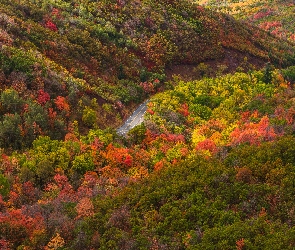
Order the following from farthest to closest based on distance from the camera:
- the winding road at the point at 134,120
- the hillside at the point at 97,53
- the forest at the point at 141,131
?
the winding road at the point at 134,120
the hillside at the point at 97,53
the forest at the point at 141,131

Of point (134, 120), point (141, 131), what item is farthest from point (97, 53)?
point (141, 131)

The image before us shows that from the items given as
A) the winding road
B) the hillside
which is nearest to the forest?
the hillside

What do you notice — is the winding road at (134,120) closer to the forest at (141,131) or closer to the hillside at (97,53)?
the forest at (141,131)

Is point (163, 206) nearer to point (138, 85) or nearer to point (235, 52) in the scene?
point (138, 85)

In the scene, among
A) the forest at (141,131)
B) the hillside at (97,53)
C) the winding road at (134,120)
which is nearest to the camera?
the forest at (141,131)

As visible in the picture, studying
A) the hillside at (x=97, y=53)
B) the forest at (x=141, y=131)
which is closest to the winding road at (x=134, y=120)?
the forest at (x=141, y=131)

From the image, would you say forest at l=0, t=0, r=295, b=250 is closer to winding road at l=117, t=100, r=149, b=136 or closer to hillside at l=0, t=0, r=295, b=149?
hillside at l=0, t=0, r=295, b=149

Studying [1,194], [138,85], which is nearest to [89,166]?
[1,194]
